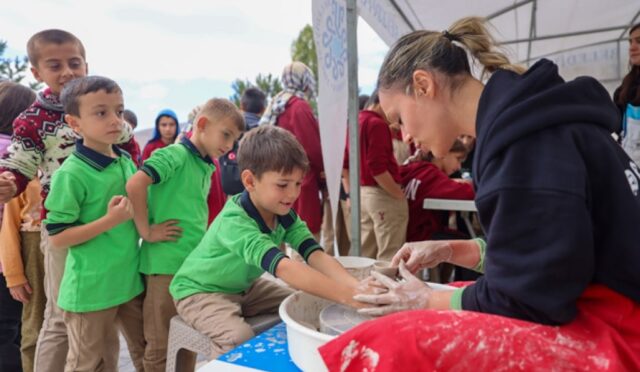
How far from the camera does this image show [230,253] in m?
1.69

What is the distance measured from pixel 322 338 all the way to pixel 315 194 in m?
2.66

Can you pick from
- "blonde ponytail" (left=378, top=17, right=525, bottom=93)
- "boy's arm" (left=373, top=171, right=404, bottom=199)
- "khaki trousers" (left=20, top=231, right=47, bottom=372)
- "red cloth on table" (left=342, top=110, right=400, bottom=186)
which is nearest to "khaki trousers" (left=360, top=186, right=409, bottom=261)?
"boy's arm" (left=373, top=171, right=404, bottom=199)

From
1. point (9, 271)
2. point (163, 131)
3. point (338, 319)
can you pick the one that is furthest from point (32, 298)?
point (163, 131)

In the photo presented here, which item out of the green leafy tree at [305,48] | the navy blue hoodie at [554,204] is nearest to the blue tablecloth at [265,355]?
the navy blue hoodie at [554,204]

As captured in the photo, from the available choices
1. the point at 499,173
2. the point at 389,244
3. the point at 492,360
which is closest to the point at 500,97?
the point at 499,173

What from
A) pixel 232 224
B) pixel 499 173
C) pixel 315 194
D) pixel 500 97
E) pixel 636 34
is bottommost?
pixel 315 194

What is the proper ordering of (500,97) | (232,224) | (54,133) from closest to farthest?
(500,97)
(232,224)
(54,133)

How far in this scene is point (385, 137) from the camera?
3.30 m

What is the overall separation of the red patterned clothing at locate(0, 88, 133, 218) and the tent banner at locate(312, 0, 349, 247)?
946 millimetres

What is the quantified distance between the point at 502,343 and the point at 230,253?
1.06m

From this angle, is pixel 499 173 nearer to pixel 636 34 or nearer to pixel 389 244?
pixel 389 244

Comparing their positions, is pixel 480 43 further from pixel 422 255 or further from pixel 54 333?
pixel 54 333

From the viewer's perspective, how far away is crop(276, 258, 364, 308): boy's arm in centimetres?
135

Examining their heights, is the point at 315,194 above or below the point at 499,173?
below
